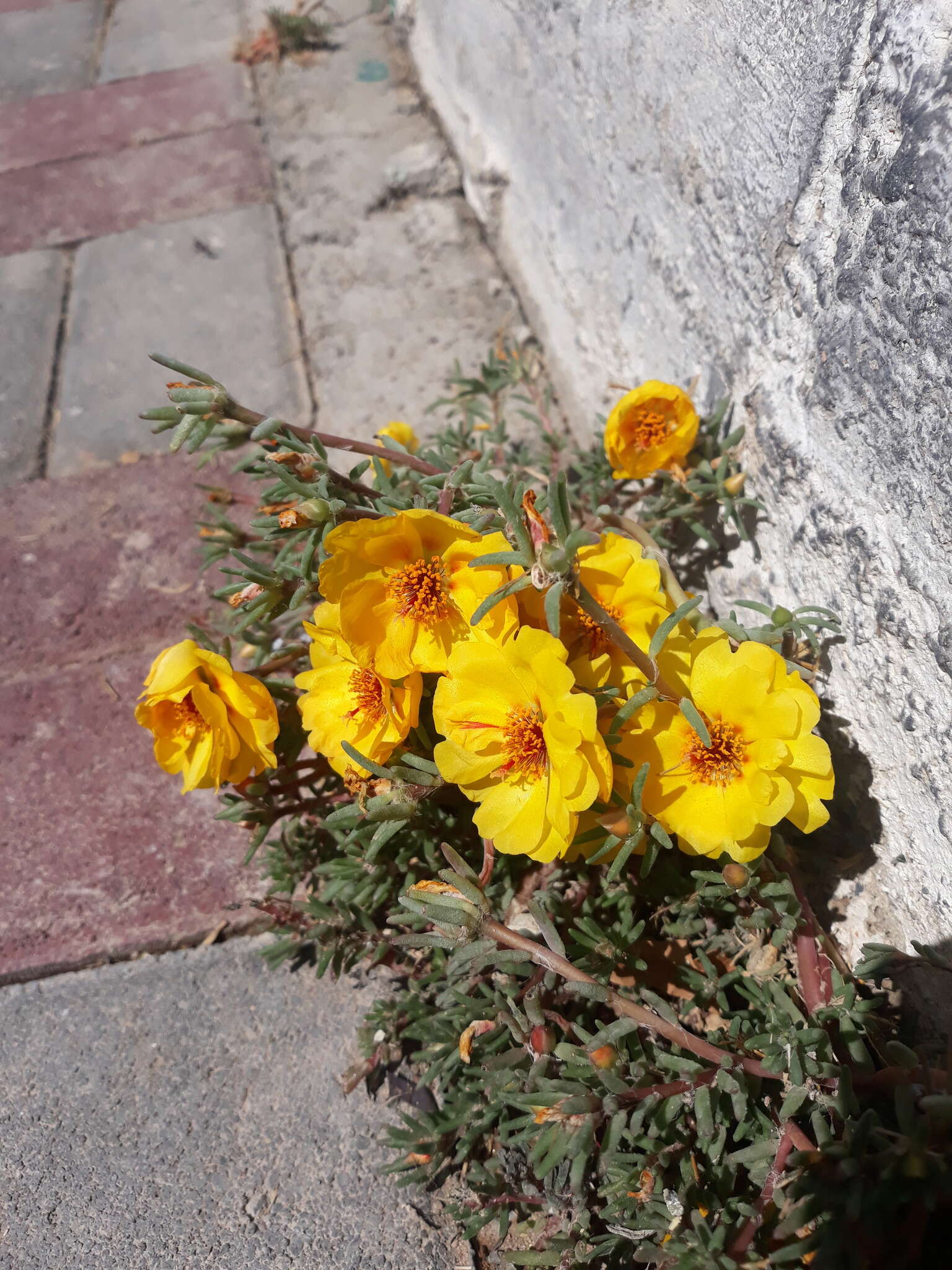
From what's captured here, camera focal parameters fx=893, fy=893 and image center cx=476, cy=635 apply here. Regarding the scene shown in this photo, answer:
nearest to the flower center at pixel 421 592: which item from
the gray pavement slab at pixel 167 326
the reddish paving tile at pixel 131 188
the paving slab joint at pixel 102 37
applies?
the gray pavement slab at pixel 167 326

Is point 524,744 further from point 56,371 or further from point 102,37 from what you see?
point 102,37

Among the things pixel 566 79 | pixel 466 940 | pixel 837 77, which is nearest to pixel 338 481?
pixel 466 940

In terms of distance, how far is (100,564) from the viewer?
7.53 feet

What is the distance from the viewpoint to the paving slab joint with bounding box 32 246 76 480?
2.57m

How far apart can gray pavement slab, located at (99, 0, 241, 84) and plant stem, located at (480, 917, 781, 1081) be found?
426cm

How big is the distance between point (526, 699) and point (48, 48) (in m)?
4.91

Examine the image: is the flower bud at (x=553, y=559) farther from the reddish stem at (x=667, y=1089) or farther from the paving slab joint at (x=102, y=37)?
the paving slab joint at (x=102, y=37)

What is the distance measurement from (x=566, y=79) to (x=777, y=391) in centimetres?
111

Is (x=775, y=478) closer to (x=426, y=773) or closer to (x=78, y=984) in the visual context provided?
(x=426, y=773)

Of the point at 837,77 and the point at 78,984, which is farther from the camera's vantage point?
Answer: the point at 78,984

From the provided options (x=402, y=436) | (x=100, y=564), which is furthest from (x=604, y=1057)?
(x=100, y=564)

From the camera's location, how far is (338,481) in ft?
4.41

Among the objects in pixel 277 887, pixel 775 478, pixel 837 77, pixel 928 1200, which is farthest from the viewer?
pixel 277 887

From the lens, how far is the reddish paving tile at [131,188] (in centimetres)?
332
